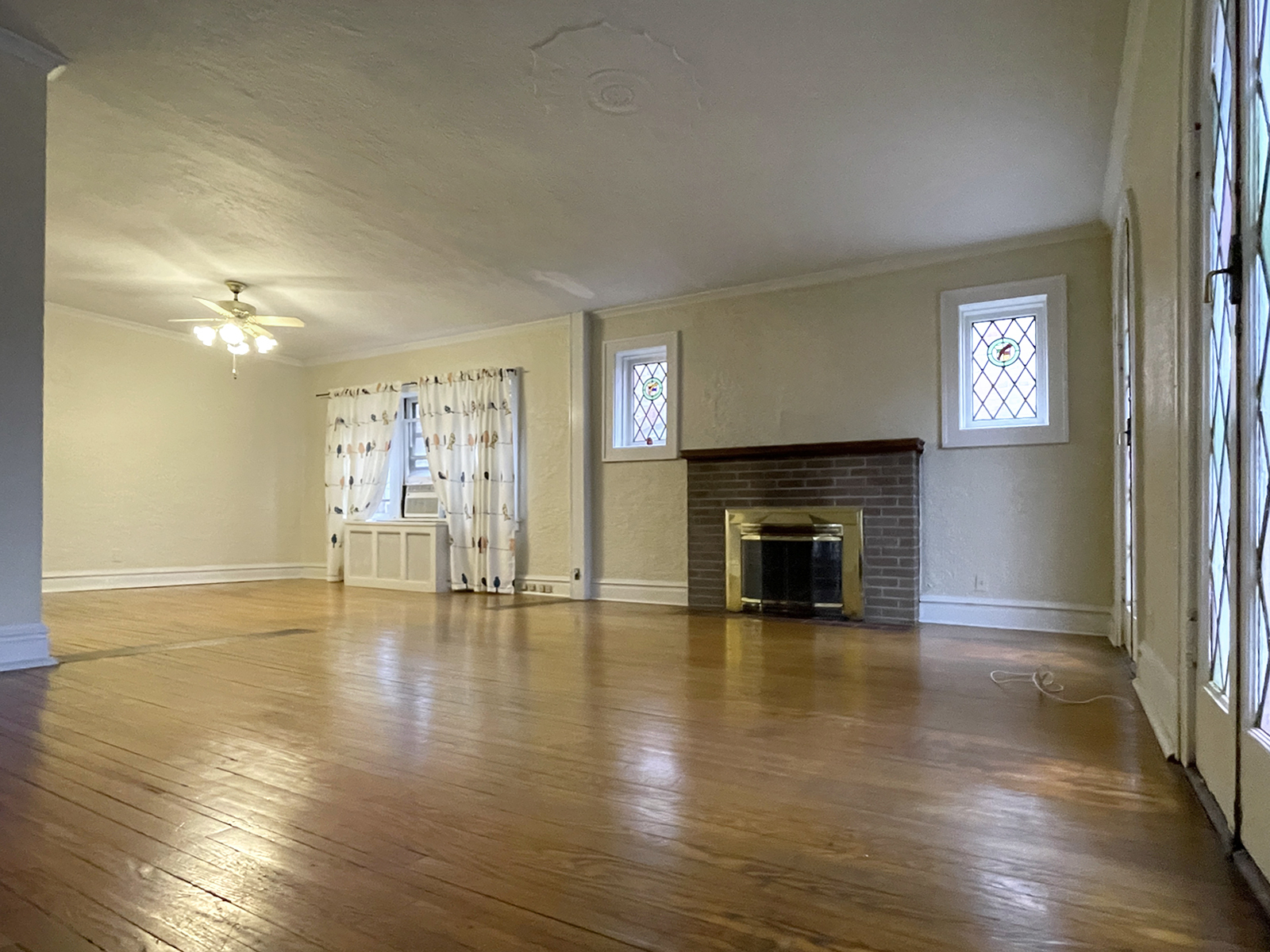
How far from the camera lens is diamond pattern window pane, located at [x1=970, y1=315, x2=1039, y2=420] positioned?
494 cm

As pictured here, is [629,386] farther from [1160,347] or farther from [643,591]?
[1160,347]

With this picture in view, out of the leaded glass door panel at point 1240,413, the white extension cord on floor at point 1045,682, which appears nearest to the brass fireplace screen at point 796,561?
the white extension cord on floor at point 1045,682

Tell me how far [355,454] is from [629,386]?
132 inches

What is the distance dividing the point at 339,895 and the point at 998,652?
359 centimetres

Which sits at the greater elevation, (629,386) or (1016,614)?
(629,386)

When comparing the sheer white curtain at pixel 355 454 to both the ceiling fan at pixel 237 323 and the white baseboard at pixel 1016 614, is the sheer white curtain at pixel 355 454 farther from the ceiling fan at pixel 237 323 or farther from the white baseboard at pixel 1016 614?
the white baseboard at pixel 1016 614

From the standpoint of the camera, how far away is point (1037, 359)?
4910 mm

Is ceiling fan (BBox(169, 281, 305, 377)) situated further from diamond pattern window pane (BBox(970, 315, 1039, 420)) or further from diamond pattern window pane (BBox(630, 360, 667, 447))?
diamond pattern window pane (BBox(970, 315, 1039, 420))

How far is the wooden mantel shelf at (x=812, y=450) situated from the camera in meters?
5.07

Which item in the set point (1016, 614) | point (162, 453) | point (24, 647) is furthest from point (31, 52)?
point (1016, 614)

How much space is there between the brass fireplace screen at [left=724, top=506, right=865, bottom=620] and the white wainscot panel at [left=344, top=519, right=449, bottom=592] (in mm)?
2983

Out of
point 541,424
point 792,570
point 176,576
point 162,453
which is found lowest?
point 176,576

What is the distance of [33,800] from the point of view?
177 centimetres

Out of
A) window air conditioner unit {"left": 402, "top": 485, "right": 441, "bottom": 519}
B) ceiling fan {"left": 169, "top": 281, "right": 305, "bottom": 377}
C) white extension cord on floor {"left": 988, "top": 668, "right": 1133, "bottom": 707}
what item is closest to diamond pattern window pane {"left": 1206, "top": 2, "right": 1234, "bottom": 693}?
white extension cord on floor {"left": 988, "top": 668, "right": 1133, "bottom": 707}
